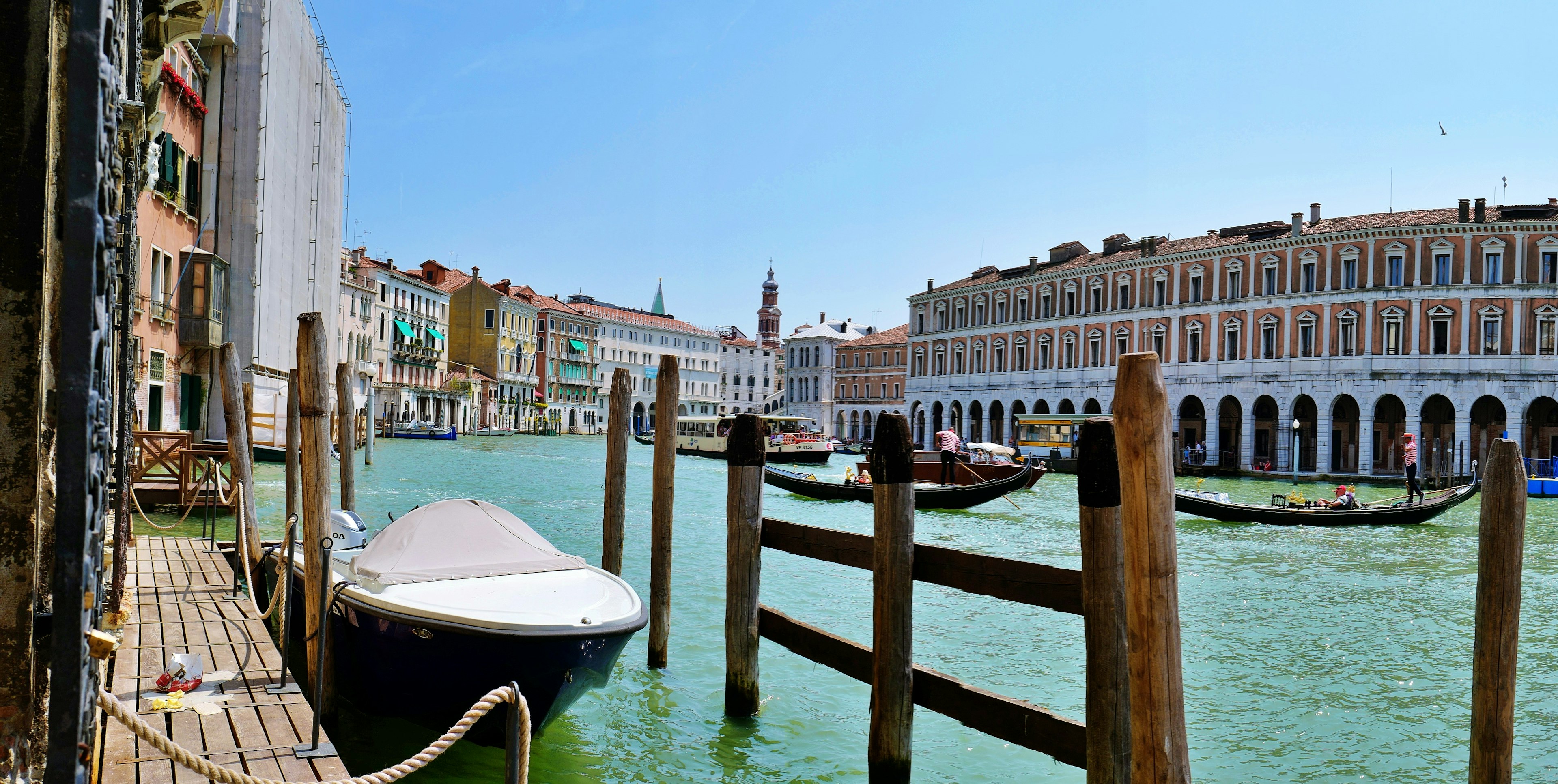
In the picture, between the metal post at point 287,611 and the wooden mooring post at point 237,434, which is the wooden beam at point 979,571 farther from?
the wooden mooring post at point 237,434

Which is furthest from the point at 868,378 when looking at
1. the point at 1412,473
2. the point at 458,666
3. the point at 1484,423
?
the point at 458,666

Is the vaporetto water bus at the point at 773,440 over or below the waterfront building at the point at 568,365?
below

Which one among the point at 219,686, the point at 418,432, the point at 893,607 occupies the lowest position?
the point at 219,686

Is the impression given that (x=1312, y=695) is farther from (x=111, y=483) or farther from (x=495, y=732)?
(x=111, y=483)

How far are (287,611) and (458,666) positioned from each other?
121 cm

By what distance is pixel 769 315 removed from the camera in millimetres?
88875

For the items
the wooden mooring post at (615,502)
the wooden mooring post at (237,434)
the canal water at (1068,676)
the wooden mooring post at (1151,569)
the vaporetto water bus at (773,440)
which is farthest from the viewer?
the vaporetto water bus at (773,440)

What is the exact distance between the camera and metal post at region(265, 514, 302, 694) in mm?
4375

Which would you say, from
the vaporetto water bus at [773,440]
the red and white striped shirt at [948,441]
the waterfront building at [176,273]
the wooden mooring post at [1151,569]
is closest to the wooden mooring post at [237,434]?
the wooden mooring post at [1151,569]

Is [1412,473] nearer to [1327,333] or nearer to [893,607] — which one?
[1327,333]

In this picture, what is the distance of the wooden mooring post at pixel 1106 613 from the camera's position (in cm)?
318

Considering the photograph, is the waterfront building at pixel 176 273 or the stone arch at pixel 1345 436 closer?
the waterfront building at pixel 176 273

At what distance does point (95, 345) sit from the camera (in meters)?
0.80

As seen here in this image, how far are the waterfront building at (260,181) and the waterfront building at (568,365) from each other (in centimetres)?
4304
